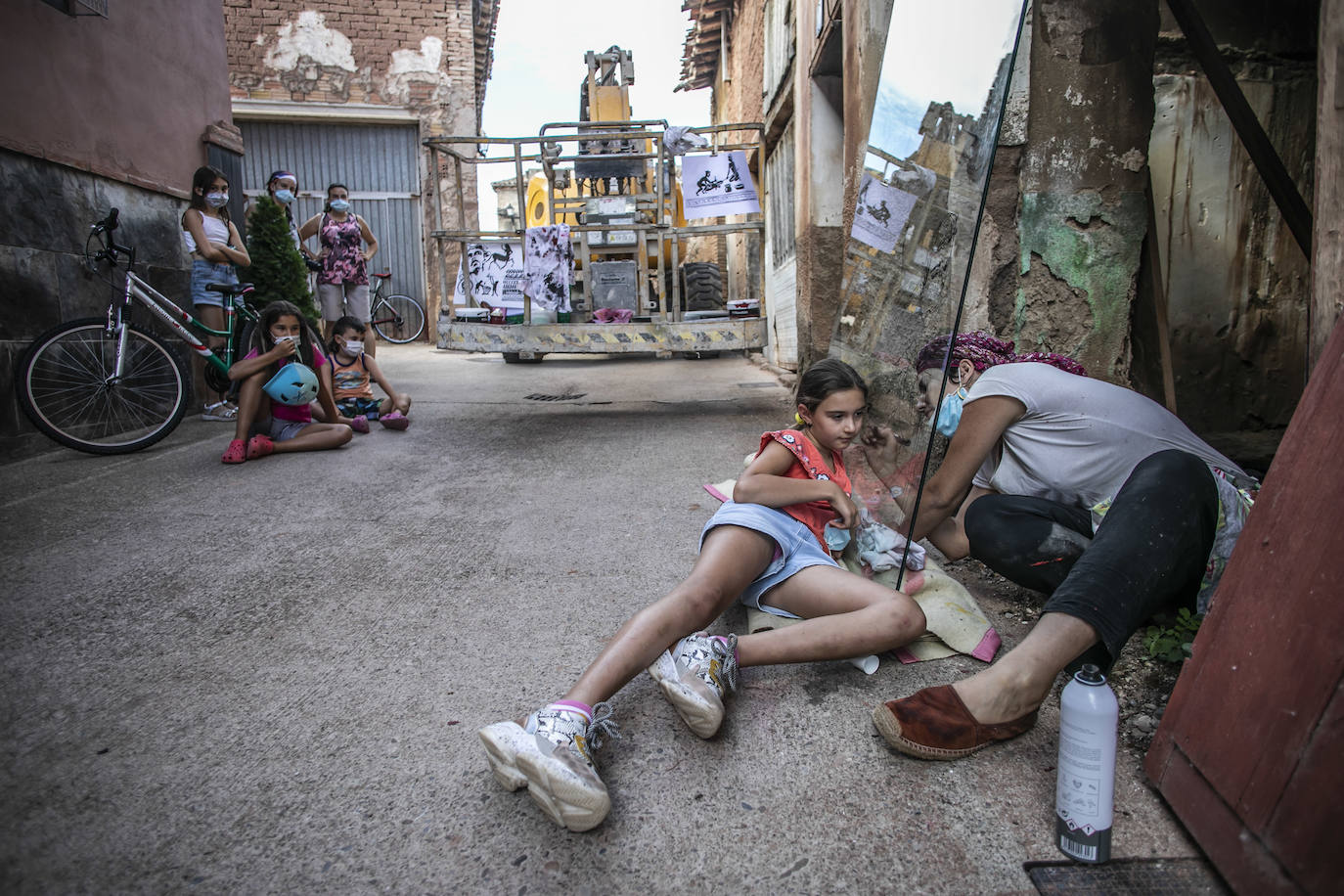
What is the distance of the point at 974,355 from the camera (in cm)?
242

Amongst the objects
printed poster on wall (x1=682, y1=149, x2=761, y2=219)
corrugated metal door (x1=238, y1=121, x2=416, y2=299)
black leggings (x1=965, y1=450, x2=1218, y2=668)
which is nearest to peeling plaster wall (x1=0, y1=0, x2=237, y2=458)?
printed poster on wall (x1=682, y1=149, x2=761, y2=219)

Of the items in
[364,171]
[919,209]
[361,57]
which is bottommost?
[919,209]

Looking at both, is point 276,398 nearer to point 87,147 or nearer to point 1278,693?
point 87,147

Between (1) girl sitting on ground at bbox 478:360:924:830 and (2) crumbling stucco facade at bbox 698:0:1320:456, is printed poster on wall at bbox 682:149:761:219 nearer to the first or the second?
(2) crumbling stucco facade at bbox 698:0:1320:456

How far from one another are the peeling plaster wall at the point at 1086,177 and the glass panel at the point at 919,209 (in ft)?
1.89

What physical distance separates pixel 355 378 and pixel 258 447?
1119 mm

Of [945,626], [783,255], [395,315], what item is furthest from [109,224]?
[395,315]

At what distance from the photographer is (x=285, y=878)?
4.35ft

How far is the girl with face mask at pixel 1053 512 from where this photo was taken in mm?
1646

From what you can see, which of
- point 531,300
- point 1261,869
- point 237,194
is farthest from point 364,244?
point 1261,869

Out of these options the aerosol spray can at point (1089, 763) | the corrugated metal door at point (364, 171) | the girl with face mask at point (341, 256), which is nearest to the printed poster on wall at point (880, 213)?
the aerosol spray can at point (1089, 763)

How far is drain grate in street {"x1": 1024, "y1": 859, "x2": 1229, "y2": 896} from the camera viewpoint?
4.21ft

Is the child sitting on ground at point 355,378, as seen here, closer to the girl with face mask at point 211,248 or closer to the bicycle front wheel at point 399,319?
the girl with face mask at point 211,248

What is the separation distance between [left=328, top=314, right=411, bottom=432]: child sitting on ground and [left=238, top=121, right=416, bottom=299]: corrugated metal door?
783cm
